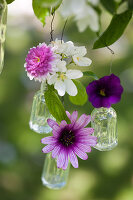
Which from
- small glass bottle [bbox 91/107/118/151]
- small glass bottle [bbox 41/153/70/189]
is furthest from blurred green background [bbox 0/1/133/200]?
small glass bottle [bbox 91/107/118/151]

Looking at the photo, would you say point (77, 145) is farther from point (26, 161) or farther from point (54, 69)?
point (26, 161)

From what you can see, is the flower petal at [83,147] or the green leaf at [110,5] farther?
the flower petal at [83,147]

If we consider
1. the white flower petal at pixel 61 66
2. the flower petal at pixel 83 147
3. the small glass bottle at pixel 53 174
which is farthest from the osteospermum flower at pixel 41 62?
the small glass bottle at pixel 53 174

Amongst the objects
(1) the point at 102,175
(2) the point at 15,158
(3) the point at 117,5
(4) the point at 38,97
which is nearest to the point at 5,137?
(2) the point at 15,158

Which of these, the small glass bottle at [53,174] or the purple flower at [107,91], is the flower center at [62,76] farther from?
the small glass bottle at [53,174]

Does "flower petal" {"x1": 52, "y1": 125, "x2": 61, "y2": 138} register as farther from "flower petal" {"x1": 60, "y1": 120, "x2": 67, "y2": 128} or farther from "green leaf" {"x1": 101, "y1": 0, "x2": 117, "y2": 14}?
"green leaf" {"x1": 101, "y1": 0, "x2": 117, "y2": 14}
